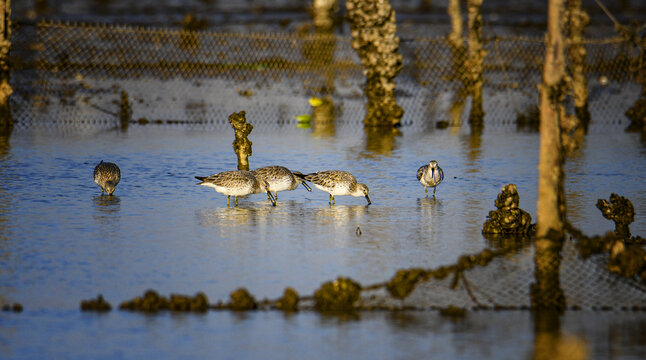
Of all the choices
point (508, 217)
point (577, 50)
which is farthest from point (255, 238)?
point (577, 50)

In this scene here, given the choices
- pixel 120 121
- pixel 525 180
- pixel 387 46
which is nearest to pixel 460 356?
pixel 525 180

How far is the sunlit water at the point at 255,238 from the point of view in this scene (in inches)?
317

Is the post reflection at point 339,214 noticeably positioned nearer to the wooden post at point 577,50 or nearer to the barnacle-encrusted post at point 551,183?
the barnacle-encrusted post at point 551,183

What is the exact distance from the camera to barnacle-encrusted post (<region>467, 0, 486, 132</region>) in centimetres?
2694

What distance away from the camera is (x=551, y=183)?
353 inches

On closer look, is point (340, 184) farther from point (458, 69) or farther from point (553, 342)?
point (458, 69)

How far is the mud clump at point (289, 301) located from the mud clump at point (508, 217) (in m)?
4.26

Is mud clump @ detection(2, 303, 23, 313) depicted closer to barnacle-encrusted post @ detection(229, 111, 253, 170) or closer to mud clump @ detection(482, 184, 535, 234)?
mud clump @ detection(482, 184, 535, 234)

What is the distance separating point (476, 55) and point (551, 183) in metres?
18.9

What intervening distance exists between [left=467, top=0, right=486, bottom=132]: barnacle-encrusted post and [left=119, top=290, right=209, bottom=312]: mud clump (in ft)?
61.2

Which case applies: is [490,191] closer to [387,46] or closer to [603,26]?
[387,46]

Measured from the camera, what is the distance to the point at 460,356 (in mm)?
7707

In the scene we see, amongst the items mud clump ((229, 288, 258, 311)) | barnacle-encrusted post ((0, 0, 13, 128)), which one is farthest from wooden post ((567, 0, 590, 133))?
mud clump ((229, 288, 258, 311))

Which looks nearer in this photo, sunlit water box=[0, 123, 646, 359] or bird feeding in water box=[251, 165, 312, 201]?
sunlit water box=[0, 123, 646, 359]
